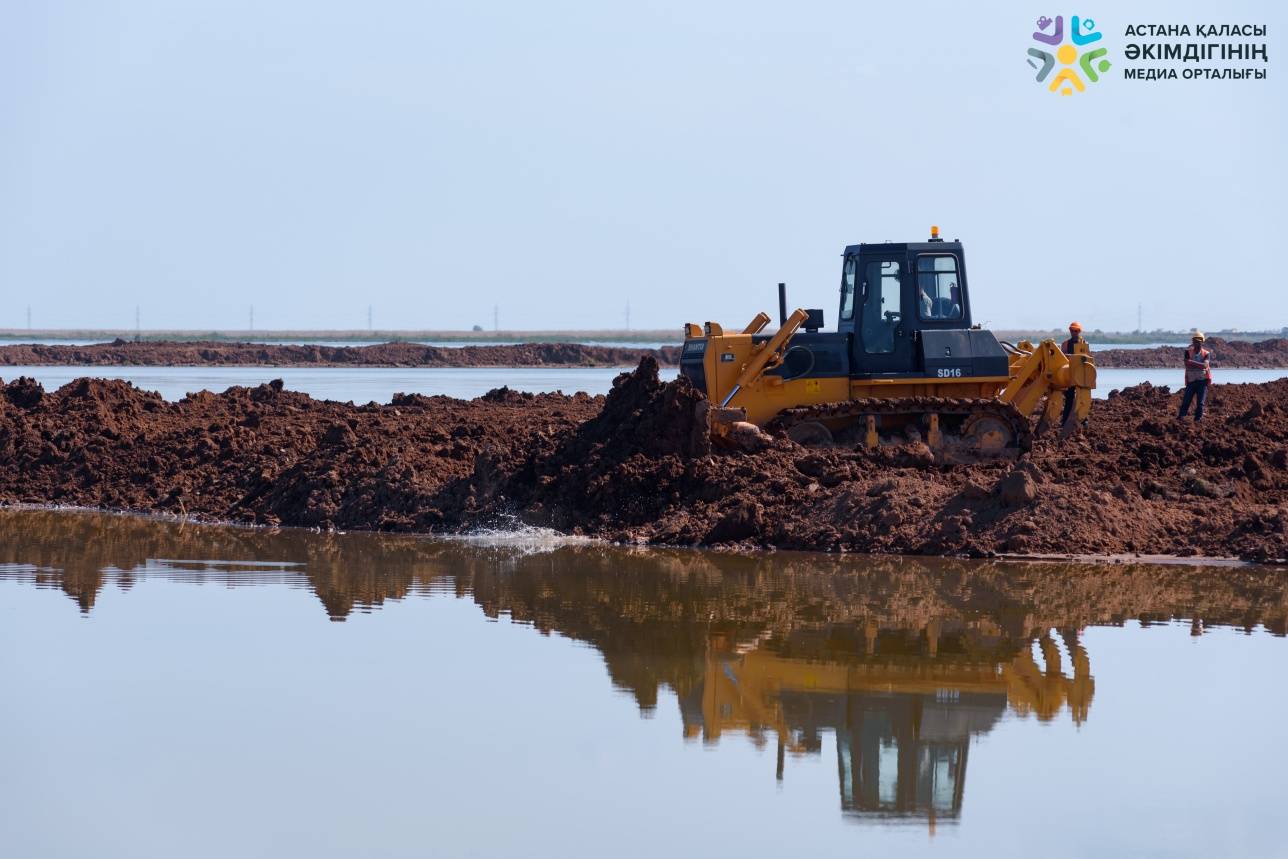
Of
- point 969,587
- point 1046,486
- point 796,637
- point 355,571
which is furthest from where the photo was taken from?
point 1046,486

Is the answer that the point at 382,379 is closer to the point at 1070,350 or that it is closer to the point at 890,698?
the point at 1070,350

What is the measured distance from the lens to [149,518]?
1923 cm

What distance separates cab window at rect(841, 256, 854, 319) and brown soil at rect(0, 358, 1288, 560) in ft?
6.05

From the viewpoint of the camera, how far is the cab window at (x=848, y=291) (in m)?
19.0

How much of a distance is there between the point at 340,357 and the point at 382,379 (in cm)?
2434

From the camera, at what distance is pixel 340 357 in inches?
2977

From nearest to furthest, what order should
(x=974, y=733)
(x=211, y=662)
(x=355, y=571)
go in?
1. (x=974, y=733)
2. (x=211, y=662)
3. (x=355, y=571)

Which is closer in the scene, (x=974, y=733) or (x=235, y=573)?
(x=974, y=733)

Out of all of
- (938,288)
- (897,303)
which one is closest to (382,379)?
(897,303)

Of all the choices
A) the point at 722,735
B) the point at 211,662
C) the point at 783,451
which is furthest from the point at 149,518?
the point at 722,735

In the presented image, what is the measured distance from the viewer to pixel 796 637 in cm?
1201

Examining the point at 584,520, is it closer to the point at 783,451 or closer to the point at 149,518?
the point at 783,451

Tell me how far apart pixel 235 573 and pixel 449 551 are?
231 cm

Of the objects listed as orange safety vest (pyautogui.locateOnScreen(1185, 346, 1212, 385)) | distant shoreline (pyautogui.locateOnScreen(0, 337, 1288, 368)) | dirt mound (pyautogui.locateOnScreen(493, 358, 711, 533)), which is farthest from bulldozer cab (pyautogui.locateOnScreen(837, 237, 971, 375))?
distant shoreline (pyautogui.locateOnScreen(0, 337, 1288, 368))
